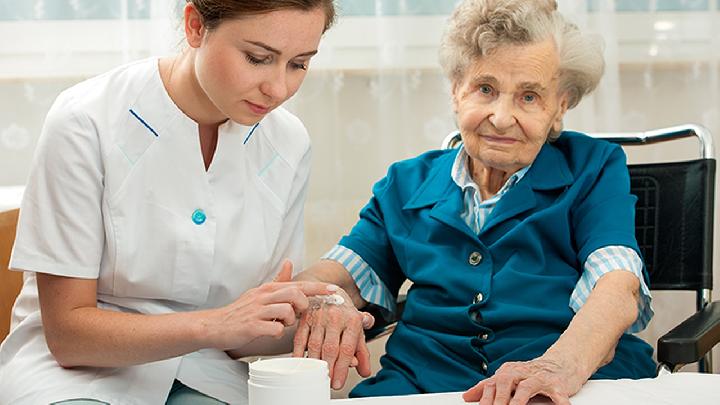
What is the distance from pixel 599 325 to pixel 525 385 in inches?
12.6

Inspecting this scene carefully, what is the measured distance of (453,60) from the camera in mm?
1954

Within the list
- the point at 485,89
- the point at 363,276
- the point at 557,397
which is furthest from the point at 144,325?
the point at 485,89

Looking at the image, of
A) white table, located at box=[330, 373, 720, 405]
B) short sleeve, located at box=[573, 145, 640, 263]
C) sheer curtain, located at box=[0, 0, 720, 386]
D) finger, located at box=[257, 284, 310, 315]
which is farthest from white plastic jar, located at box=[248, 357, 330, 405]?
sheer curtain, located at box=[0, 0, 720, 386]

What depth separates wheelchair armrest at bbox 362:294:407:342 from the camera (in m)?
2.01

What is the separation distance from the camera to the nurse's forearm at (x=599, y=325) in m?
1.49

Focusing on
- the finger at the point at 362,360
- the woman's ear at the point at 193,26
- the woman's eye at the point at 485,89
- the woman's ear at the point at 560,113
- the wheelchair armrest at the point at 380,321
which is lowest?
the wheelchair armrest at the point at 380,321

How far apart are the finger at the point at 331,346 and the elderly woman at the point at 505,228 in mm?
148

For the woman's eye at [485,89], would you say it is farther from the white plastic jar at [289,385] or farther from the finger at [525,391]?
the white plastic jar at [289,385]

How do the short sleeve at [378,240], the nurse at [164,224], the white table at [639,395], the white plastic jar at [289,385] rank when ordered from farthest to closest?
the short sleeve at [378,240]
the nurse at [164,224]
the white table at [639,395]
the white plastic jar at [289,385]

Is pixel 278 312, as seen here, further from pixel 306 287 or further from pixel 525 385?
pixel 525 385

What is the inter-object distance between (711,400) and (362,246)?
868 millimetres

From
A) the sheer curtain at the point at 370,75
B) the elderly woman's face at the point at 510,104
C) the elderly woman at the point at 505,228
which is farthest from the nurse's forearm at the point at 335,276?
the sheer curtain at the point at 370,75

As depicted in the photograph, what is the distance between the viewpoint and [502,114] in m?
1.85

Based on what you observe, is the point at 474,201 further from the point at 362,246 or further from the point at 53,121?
the point at 53,121
